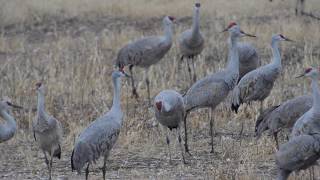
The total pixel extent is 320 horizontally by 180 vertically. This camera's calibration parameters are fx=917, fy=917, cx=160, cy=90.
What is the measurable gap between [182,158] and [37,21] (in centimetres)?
1409

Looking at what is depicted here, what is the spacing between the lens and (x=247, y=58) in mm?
12805

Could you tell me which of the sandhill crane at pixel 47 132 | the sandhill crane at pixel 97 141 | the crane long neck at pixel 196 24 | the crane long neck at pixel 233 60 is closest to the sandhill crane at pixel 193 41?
the crane long neck at pixel 196 24

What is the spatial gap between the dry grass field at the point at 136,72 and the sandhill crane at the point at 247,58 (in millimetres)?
549

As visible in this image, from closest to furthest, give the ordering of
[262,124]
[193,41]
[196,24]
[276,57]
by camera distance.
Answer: [262,124], [276,57], [196,24], [193,41]

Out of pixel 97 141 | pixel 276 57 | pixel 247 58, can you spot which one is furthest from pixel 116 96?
pixel 247 58

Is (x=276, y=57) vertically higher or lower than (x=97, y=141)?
higher

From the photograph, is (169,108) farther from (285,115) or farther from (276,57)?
(276,57)

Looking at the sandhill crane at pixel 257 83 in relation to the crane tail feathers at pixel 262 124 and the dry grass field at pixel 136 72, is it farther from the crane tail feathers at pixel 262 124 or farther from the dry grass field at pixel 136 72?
the crane tail feathers at pixel 262 124

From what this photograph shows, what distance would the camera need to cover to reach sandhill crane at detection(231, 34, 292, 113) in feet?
37.0

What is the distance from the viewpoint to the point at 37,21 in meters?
23.7

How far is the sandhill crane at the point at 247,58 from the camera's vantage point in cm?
1276

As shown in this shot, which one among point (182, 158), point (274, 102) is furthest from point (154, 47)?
point (182, 158)

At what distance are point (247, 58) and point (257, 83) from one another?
1604 mm

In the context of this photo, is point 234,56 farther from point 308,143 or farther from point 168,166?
point 308,143
